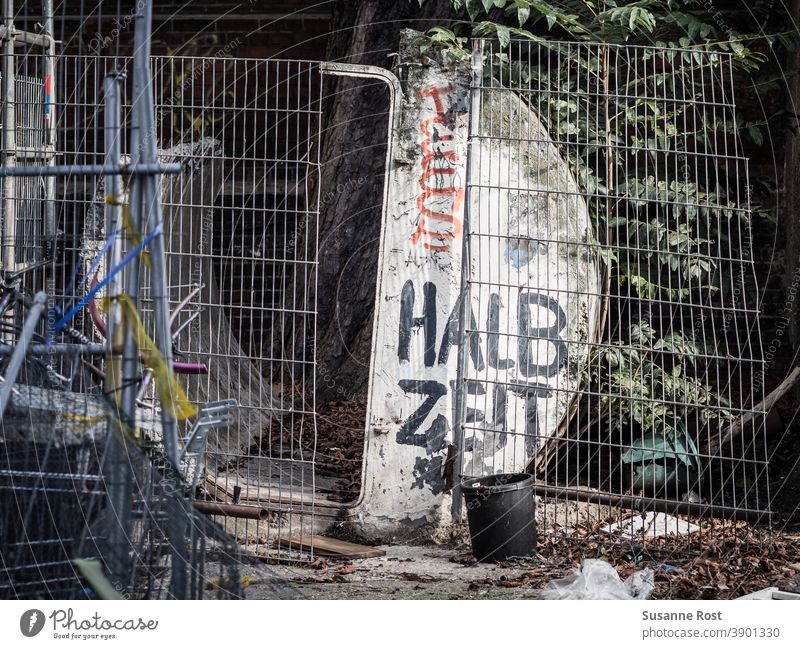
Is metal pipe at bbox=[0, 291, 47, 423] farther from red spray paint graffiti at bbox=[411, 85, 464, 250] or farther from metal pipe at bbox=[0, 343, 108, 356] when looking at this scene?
red spray paint graffiti at bbox=[411, 85, 464, 250]

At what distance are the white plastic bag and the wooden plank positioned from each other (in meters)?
1.08

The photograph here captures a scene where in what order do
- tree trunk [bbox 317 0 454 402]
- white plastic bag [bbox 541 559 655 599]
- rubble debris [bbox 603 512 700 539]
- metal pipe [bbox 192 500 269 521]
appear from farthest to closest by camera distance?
1. tree trunk [bbox 317 0 454 402]
2. rubble debris [bbox 603 512 700 539]
3. metal pipe [bbox 192 500 269 521]
4. white plastic bag [bbox 541 559 655 599]

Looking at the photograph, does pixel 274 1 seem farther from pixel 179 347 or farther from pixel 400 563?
pixel 400 563

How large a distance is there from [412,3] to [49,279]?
10.5ft

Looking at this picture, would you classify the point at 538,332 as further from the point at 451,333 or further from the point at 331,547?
the point at 331,547

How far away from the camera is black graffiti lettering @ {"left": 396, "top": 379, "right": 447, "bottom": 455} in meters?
5.41

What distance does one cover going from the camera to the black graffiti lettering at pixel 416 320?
5.43 meters

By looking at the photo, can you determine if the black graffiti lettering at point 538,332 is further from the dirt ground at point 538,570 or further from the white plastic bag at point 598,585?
the white plastic bag at point 598,585

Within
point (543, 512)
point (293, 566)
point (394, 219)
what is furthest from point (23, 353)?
point (543, 512)

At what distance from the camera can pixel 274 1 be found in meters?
8.80

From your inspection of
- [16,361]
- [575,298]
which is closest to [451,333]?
[575,298]

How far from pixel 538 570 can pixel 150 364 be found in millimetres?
2082

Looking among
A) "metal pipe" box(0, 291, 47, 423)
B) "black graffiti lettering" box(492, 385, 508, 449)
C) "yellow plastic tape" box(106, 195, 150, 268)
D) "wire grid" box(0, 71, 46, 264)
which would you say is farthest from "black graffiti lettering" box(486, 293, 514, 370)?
"metal pipe" box(0, 291, 47, 423)

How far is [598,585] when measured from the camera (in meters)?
4.30
